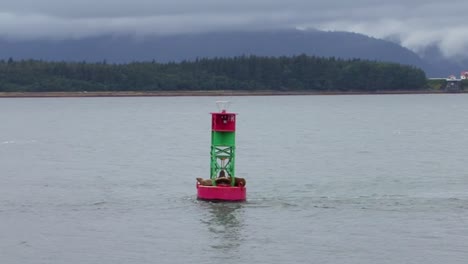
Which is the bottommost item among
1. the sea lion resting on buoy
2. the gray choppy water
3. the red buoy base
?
the gray choppy water

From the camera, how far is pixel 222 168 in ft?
156

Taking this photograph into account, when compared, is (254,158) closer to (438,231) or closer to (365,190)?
(365,190)

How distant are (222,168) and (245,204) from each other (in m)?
1.71

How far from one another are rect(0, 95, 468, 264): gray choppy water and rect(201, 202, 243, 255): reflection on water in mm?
44

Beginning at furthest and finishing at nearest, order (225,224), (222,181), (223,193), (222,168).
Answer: (222,168), (222,181), (223,193), (225,224)

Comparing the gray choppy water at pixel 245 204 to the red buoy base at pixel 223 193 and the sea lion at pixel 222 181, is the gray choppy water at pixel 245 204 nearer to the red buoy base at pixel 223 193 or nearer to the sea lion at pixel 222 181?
the red buoy base at pixel 223 193

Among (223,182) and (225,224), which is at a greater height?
(223,182)

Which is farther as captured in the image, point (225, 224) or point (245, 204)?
point (245, 204)

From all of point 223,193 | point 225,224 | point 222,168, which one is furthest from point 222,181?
point 225,224

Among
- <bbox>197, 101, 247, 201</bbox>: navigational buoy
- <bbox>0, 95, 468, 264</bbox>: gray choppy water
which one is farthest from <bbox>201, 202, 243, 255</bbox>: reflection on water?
<bbox>197, 101, 247, 201</bbox>: navigational buoy

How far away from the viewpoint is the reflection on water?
38.4 metres

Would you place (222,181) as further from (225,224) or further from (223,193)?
(225,224)

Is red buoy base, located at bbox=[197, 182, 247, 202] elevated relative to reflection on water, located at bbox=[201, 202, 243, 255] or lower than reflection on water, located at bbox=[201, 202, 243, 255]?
elevated

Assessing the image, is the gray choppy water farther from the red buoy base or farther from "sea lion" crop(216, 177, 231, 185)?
"sea lion" crop(216, 177, 231, 185)
